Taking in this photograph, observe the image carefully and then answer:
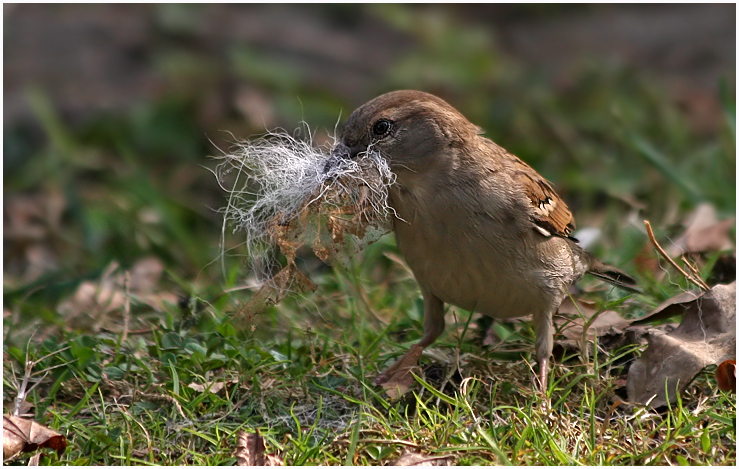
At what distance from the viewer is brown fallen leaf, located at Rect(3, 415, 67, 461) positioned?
3668 millimetres

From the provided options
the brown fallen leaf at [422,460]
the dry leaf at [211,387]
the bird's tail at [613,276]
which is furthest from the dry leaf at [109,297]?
the bird's tail at [613,276]

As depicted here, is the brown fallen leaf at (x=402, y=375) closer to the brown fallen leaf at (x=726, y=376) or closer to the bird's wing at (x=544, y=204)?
the bird's wing at (x=544, y=204)

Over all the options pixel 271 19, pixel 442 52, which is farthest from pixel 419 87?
pixel 271 19

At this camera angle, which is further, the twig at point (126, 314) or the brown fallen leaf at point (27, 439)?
the twig at point (126, 314)

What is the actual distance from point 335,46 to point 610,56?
308 centimetres

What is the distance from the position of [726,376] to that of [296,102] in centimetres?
540

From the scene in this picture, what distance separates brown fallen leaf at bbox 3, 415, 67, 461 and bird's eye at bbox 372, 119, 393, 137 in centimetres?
187

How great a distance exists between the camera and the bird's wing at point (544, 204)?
429 centimetres

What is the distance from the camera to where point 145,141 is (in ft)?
27.1

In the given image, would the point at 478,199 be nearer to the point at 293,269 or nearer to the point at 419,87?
the point at 293,269

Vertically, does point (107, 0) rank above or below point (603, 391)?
below

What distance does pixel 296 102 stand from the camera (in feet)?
27.7

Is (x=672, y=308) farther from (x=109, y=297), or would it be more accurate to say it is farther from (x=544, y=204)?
(x=109, y=297)

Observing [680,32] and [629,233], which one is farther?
[680,32]
